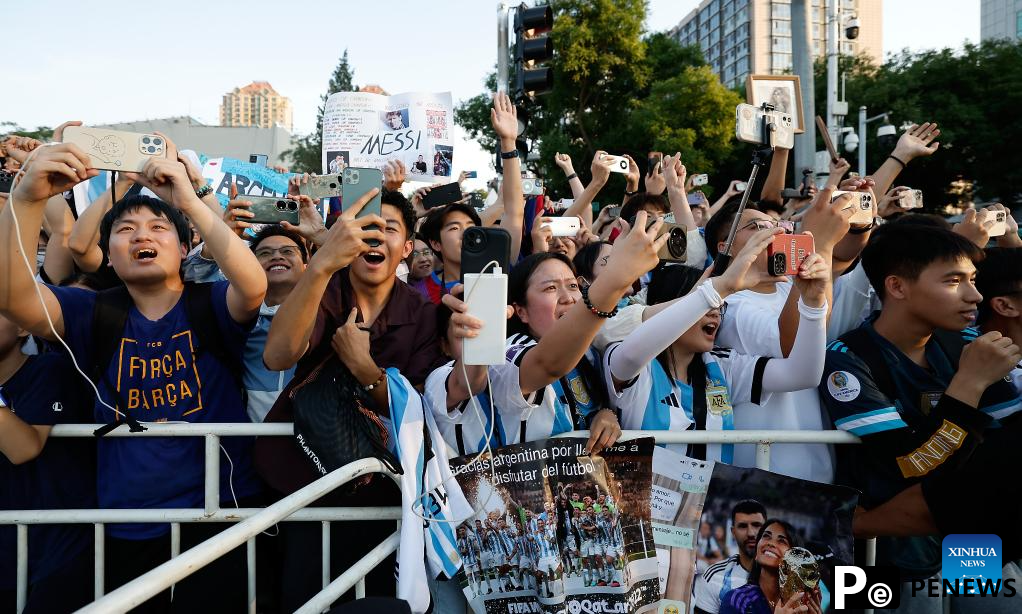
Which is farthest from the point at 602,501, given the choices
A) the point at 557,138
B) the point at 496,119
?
the point at 557,138

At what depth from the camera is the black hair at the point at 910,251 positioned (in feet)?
8.66

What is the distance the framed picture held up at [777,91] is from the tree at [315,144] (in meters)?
28.2

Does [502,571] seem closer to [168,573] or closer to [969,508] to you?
[168,573]

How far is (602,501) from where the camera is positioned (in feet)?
7.20

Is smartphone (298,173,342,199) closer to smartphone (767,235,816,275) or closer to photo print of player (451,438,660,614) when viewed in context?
photo print of player (451,438,660,614)

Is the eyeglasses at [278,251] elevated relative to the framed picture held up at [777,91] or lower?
lower

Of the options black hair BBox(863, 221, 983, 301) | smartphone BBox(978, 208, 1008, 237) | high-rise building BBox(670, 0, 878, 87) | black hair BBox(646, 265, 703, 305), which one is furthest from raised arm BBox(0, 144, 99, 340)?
high-rise building BBox(670, 0, 878, 87)

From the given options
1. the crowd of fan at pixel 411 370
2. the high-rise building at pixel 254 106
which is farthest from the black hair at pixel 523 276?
the high-rise building at pixel 254 106

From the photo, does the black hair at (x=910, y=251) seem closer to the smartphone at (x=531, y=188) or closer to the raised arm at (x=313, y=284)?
the raised arm at (x=313, y=284)

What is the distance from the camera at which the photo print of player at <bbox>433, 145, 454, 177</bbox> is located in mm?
5152

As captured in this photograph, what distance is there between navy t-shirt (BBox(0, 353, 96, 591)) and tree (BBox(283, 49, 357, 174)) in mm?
29013

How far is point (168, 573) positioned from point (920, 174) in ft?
101

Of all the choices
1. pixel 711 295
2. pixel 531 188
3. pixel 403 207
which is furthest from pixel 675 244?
pixel 531 188

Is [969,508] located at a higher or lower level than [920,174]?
lower
